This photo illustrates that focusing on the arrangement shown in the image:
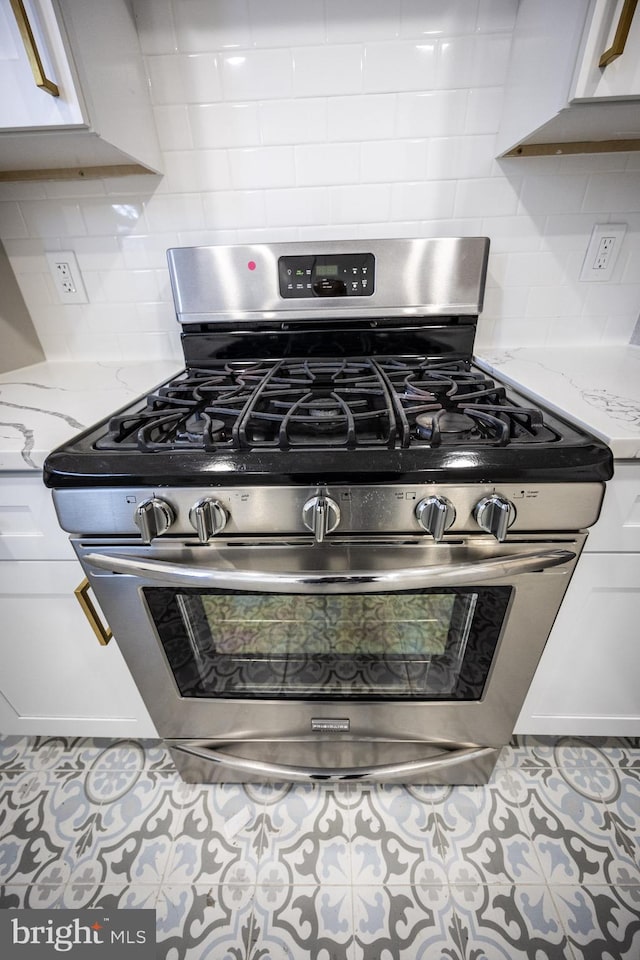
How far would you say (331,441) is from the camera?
1.81ft

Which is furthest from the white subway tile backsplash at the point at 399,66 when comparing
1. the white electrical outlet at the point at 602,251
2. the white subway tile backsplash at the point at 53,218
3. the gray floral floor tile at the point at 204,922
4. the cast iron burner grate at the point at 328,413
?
the gray floral floor tile at the point at 204,922

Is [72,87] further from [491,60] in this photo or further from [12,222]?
[491,60]

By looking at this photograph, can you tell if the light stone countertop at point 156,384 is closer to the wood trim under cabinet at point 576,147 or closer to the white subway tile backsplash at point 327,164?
the wood trim under cabinet at point 576,147

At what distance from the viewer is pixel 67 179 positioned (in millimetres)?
927

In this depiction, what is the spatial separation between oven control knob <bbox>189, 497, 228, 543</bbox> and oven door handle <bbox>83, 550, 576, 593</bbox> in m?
0.08

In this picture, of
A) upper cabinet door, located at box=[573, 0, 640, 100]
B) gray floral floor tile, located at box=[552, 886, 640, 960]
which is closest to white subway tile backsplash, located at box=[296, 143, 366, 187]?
upper cabinet door, located at box=[573, 0, 640, 100]

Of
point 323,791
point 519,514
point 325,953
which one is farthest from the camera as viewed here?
point 323,791

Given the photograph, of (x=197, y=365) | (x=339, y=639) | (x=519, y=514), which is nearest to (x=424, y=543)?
(x=519, y=514)

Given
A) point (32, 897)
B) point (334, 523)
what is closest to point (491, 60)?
point (334, 523)

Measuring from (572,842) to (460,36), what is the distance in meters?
1.81

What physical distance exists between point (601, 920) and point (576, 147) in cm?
166

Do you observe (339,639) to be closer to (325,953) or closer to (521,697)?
(521,697)

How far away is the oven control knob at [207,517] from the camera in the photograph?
20.3 inches

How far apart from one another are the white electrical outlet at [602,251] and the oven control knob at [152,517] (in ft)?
3.95
